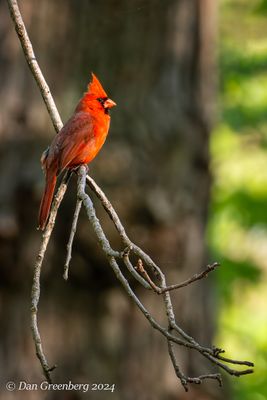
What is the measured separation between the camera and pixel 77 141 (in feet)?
7.50

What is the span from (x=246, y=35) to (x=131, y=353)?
10.00 ft

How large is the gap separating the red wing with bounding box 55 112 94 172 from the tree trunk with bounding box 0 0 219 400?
222cm

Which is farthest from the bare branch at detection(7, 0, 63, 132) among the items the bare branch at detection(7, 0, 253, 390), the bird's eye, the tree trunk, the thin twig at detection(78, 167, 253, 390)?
the tree trunk

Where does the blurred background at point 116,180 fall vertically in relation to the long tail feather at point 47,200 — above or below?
above

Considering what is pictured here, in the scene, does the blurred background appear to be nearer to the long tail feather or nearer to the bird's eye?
the bird's eye

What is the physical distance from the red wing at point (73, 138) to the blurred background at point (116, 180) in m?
2.23

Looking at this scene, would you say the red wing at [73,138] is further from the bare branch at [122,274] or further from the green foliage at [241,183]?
the green foliage at [241,183]

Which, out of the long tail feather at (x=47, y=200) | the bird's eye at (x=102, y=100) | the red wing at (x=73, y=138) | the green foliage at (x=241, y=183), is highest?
the green foliage at (x=241, y=183)

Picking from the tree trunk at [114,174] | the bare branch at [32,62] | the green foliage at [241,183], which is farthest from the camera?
the green foliage at [241,183]

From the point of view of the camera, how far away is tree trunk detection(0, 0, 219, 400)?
15.5ft

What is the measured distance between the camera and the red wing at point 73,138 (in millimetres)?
2174

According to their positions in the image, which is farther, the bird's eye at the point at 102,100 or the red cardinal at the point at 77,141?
the bird's eye at the point at 102,100

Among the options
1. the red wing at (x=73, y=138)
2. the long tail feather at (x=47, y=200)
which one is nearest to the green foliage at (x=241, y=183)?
the red wing at (x=73, y=138)

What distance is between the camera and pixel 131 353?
5270 mm
